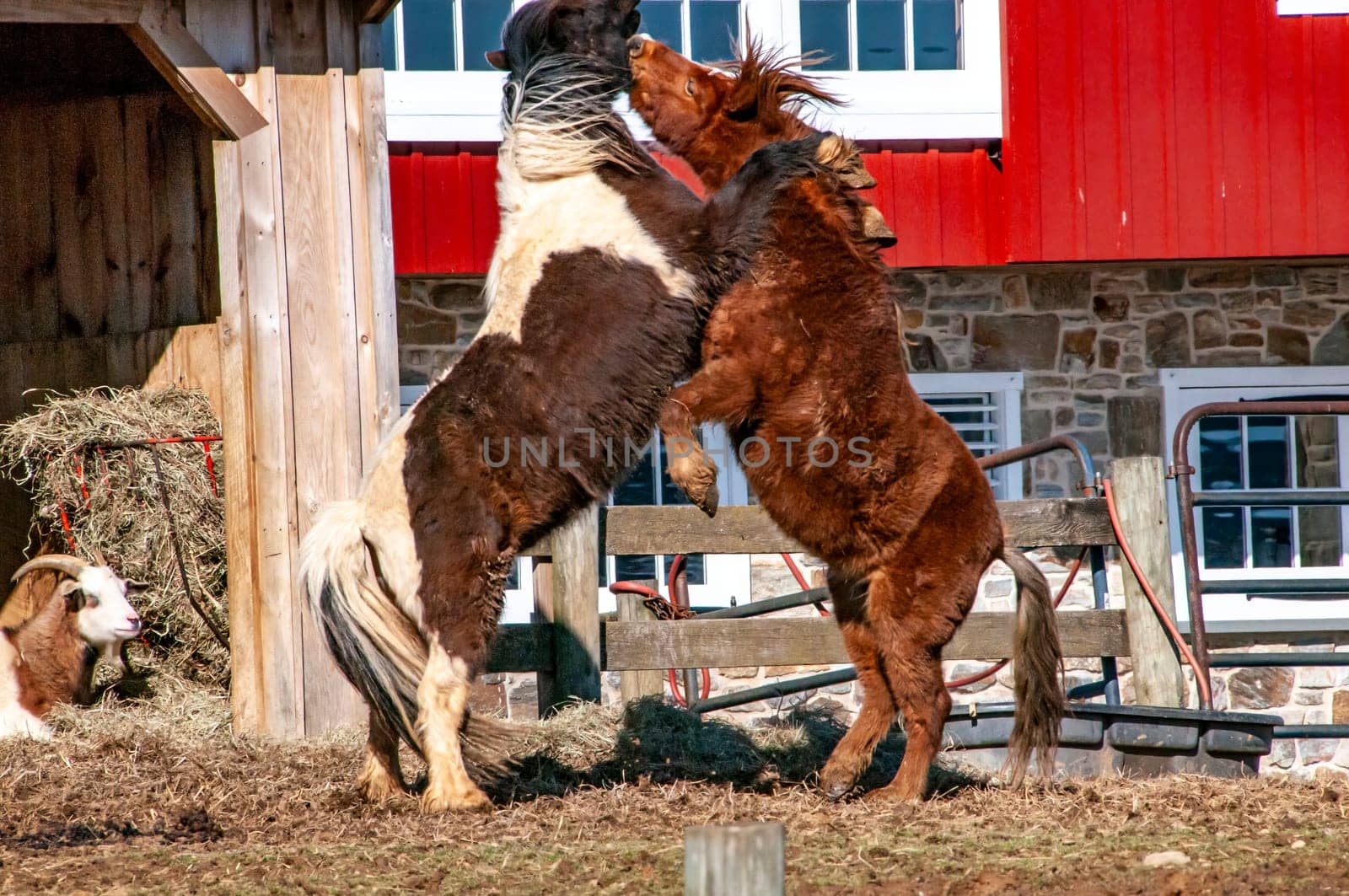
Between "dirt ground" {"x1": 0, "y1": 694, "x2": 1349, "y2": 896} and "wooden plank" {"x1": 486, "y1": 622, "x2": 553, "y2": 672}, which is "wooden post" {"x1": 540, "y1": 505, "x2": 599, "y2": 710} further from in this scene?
"dirt ground" {"x1": 0, "y1": 694, "x2": 1349, "y2": 896}

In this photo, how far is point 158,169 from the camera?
6.50 metres

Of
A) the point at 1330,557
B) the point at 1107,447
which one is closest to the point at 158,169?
the point at 1107,447

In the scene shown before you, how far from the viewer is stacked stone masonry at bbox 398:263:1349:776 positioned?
952cm

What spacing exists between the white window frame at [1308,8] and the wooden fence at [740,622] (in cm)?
516

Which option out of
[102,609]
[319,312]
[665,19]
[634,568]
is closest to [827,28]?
[665,19]

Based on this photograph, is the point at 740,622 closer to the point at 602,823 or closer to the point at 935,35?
the point at 602,823

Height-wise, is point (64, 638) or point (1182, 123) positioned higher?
point (1182, 123)

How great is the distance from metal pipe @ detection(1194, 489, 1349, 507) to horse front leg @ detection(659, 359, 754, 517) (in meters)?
2.49

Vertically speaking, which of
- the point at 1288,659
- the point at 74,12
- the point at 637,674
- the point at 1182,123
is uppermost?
the point at 1182,123

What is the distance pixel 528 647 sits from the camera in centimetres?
573

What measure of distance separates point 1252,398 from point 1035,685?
5877mm

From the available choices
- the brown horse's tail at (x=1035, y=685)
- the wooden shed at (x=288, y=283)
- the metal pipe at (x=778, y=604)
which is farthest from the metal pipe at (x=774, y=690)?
the wooden shed at (x=288, y=283)

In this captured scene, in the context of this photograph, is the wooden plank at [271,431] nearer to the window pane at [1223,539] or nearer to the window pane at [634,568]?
the window pane at [634,568]

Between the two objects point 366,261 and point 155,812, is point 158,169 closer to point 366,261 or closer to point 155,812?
point 366,261
